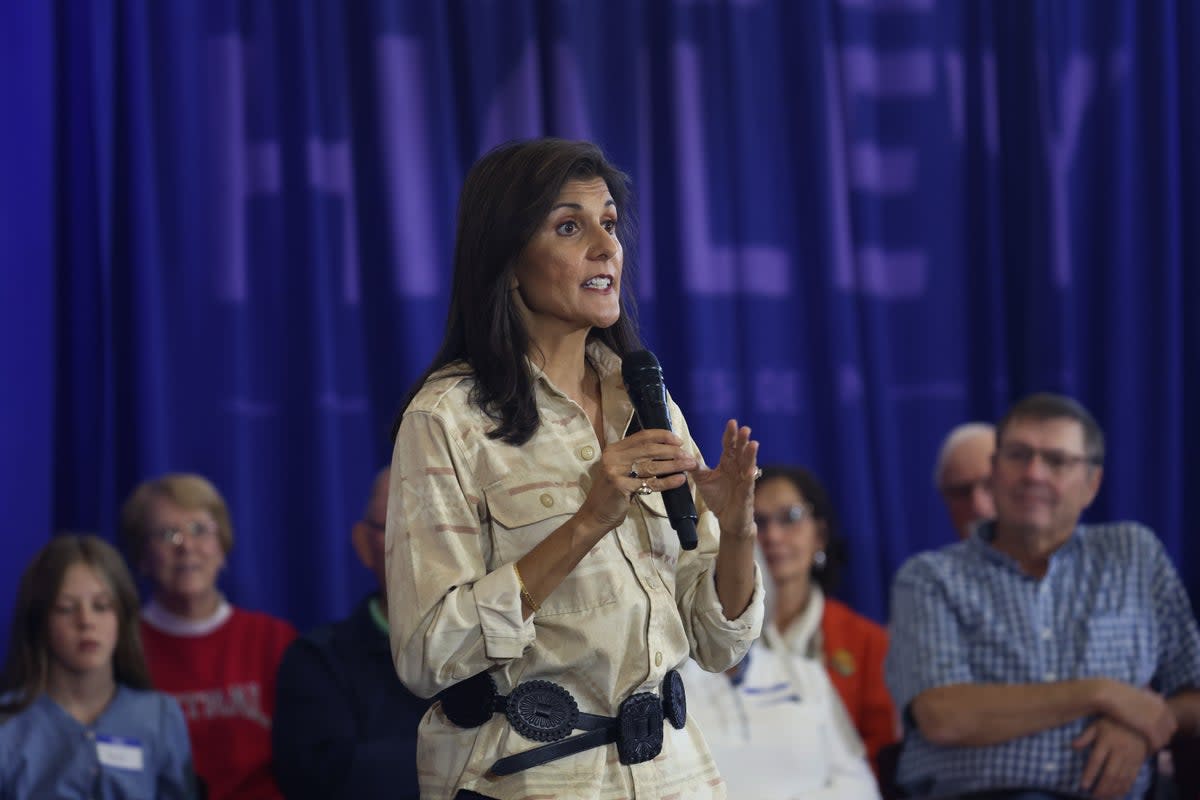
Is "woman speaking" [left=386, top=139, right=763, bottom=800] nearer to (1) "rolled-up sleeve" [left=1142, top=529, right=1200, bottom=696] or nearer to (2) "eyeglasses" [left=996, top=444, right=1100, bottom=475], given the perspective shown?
(2) "eyeglasses" [left=996, top=444, right=1100, bottom=475]

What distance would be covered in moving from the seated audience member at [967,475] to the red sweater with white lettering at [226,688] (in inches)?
75.6

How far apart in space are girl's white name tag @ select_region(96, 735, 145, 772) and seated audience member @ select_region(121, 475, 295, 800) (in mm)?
331

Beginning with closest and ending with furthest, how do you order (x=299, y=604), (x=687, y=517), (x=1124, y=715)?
(x=687, y=517), (x=1124, y=715), (x=299, y=604)

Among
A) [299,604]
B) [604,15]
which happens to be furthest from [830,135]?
[299,604]

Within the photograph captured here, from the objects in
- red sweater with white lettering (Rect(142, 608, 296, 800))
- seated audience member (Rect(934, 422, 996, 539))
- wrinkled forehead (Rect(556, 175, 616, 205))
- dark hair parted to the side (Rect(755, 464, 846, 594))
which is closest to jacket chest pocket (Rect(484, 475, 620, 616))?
wrinkled forehead (Rect(556, 175, 616, 205))

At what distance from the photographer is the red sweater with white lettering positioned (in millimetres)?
3604

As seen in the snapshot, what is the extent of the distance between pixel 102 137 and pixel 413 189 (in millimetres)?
878

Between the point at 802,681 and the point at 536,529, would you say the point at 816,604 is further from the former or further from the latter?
the point at 536,529

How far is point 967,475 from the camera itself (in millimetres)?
4227

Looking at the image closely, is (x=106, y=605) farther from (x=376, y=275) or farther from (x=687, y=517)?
(x=687, y=517)

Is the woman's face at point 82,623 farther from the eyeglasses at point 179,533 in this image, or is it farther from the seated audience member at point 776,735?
the seated audience member at point 776,735

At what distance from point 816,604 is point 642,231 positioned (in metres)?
1.39

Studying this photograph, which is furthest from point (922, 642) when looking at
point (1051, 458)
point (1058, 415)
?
point (1058, 415)

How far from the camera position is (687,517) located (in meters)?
1.60
